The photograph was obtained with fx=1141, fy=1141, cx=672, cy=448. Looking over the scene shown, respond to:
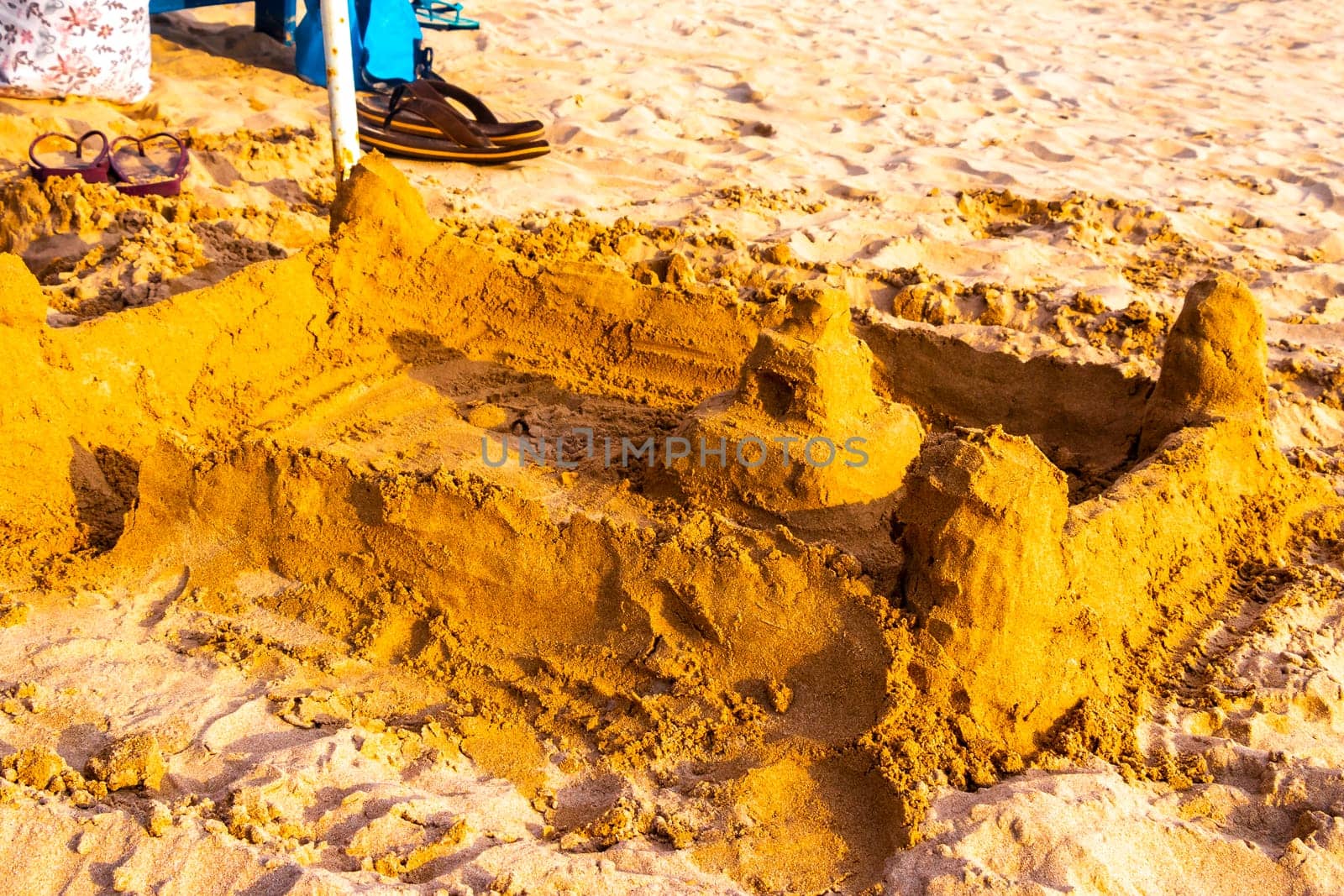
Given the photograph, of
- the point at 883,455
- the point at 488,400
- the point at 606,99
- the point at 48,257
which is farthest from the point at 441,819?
the point at 606,99

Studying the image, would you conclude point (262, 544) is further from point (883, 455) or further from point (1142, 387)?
point (1142, 387)

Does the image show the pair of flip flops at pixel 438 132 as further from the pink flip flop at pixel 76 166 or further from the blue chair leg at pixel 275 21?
the blue chair leg at pixel 275 21

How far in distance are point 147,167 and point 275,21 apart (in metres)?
2.84

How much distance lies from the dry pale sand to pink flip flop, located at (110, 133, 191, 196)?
0.43 feet

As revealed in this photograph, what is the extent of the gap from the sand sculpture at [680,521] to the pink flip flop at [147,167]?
1465 millimetres

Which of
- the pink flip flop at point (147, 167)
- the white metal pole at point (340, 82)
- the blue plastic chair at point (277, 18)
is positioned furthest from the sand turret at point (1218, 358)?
the blue plastic chair at point (277, 18)

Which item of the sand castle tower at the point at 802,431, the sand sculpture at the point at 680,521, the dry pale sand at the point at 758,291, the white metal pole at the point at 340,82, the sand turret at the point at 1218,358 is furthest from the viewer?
the white metal pole at the point at 340,82

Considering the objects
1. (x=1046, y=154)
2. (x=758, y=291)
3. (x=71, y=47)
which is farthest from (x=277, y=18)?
(x=1046, y=154)

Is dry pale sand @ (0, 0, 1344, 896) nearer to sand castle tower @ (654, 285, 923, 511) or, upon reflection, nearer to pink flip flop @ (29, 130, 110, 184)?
pink flip flop @ (29, 130, 110, 184)

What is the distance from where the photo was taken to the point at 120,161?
17.9ft

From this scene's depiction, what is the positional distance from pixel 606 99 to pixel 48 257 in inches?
144

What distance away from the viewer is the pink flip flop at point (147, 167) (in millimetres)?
5074

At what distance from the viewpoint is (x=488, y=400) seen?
3.93m

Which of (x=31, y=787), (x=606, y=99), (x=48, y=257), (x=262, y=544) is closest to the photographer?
(x=31, y=787)
